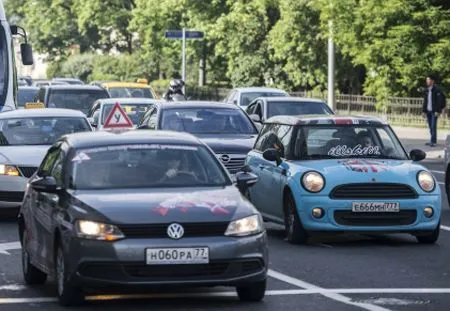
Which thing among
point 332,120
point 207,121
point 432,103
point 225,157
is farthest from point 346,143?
point 432,103

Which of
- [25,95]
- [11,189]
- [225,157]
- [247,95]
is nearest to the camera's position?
[11,189]

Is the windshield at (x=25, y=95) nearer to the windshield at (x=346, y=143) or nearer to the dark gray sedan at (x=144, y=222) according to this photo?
the windshield at (x=346, y=143)

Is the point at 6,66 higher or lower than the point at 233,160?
higher

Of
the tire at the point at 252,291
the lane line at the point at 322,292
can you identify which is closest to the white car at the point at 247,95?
the lane line at the point at 322,292

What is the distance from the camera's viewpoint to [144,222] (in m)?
11.1

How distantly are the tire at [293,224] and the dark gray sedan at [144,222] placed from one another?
4.28 m

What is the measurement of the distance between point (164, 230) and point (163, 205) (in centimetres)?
27

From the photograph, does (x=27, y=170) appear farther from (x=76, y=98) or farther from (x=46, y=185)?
(x=76, y=98)

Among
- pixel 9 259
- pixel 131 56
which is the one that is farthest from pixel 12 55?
pixel 131 56

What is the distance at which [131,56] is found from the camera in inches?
3868

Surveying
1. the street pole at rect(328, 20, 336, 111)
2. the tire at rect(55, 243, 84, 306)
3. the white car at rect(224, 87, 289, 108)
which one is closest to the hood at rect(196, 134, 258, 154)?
the tire at rect(55, 243, 84, 306)

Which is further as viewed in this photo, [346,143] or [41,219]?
[346,143]

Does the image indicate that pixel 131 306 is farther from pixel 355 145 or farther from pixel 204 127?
pixel 204 127

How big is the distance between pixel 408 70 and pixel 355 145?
32.4 metres
